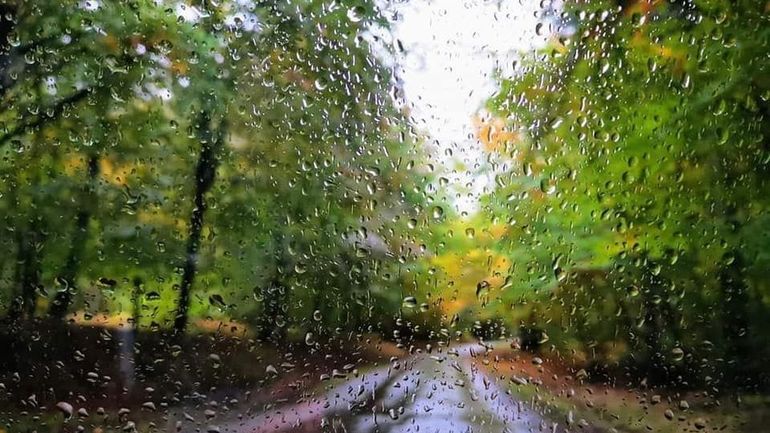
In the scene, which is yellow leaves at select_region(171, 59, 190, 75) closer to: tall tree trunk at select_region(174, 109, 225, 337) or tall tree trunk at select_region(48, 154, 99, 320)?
tall tree trunk at select_region(174, 109, 225, 337)

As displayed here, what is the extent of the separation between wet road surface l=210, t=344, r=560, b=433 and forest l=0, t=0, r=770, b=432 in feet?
0.08

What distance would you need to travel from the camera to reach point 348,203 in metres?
0.96

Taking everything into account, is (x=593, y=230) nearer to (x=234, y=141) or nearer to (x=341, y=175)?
(x=341, y=175)

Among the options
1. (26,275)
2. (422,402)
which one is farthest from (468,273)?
(26,275)

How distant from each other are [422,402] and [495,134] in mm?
458

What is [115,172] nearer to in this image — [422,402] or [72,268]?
[72,268]

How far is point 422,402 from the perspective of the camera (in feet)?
3.21

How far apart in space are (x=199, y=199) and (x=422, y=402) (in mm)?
492

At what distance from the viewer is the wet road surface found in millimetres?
963

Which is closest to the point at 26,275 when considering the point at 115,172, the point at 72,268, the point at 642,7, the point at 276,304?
the point at 72,268

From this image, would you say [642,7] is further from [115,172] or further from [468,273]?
[115,172]

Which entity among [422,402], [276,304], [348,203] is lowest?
[422,402]

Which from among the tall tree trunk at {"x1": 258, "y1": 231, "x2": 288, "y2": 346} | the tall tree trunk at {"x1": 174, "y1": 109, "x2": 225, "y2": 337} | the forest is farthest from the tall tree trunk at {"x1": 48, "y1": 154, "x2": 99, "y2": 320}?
the tall tree trunk at {"x1": 258, "y1": 231, "x2": 288, "y2": 346}

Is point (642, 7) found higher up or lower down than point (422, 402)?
higher up
